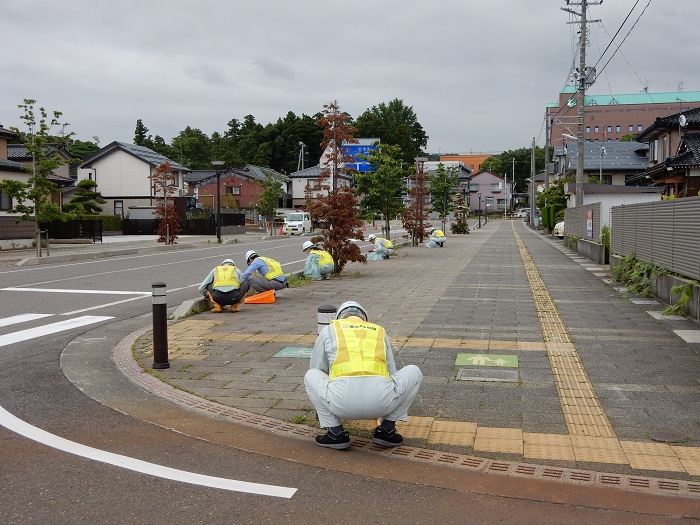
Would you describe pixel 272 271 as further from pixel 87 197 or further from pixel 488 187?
pixel 488 187

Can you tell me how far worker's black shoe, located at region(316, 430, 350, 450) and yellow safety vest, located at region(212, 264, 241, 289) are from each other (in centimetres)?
686

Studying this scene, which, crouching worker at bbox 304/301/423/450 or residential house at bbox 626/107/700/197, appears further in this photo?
residential house at bbox 626/107/700/197

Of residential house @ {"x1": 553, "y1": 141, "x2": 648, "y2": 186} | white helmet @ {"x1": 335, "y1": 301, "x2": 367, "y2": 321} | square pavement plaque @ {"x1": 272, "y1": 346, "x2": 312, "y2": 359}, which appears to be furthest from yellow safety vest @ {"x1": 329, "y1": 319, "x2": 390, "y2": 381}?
residential house @ {"x1": 553, "y1": 141, "x2": 648, "y2": 186}

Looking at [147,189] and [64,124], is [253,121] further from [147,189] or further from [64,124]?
[64,124]

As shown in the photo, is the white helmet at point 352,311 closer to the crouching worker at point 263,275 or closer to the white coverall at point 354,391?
the white coverall at point 354,391

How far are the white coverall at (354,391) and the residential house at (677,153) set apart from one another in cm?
2592

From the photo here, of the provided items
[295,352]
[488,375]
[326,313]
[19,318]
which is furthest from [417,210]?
A: [326,313]

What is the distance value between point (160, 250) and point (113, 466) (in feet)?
96.2

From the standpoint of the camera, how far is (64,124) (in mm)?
30297

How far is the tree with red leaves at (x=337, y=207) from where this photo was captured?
18375 millimetres

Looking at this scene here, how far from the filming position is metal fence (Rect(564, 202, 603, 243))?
24609 millimetres

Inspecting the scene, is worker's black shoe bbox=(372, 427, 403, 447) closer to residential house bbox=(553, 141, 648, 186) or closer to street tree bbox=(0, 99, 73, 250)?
street tree bbox=(0, 99, 73, 250)

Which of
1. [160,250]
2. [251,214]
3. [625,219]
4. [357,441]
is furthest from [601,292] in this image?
[251,214]

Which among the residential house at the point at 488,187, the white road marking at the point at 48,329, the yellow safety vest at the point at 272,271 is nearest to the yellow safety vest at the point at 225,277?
the yellow safety vest at the point at 272,271
